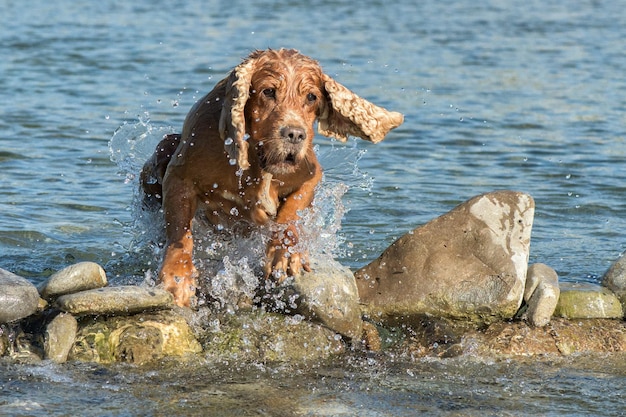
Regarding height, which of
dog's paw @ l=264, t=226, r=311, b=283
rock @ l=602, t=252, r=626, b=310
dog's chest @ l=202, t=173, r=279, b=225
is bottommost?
rock @ l=602, t=252, r=626, b=310

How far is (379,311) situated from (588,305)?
50.9 inches

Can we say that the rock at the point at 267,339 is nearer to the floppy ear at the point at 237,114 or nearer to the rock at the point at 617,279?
the floppy ear at the point at 237,114

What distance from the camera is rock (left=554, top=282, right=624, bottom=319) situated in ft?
22.5

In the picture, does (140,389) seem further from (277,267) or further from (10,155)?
(10,155)

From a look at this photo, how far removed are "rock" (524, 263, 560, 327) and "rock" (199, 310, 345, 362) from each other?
Answer: 1.21 meters

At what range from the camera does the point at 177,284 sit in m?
6.47

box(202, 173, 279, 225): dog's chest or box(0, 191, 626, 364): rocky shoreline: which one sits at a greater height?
box(202, 173, 279, 225): dog's chest

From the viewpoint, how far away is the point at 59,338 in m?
5.89

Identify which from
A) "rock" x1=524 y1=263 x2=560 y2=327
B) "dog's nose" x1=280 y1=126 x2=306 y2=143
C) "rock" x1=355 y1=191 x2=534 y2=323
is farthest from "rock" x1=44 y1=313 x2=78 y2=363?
"rock" x1=524 y1=263 x2=560 y2=327

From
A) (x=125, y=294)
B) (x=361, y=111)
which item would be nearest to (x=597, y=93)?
(x=361, y=111)

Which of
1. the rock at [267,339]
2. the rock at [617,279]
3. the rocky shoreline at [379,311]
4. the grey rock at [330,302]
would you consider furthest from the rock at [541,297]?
the rock at [267,339]

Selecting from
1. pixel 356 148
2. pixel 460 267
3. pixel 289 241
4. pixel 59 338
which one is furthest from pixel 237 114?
pixel 356 148

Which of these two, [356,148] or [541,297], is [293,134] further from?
[356,148]

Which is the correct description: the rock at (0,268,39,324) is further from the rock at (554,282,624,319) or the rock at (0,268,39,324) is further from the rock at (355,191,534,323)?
the rock at (554,282,624,319)
